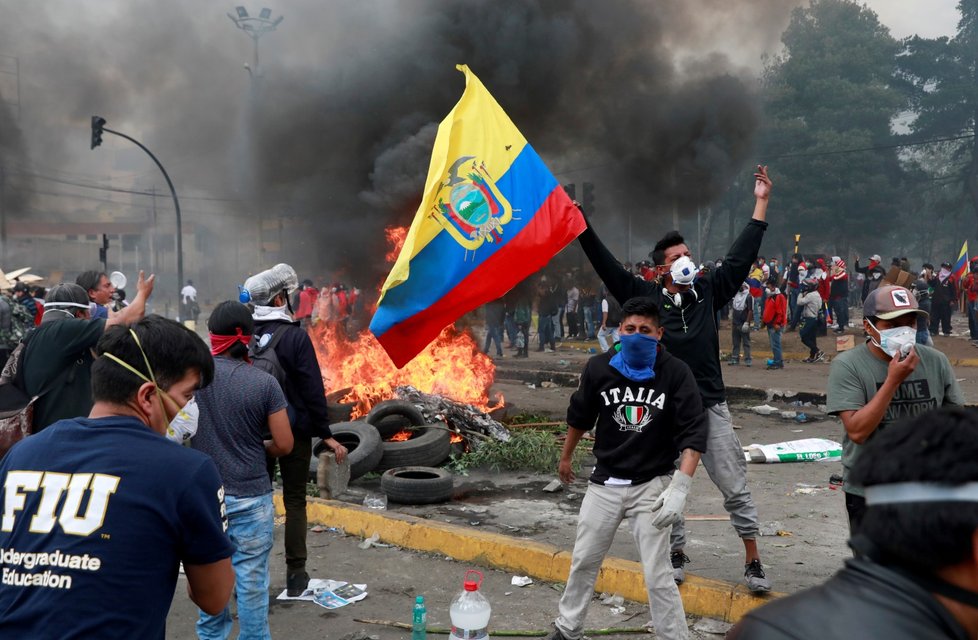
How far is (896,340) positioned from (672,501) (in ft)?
3.98

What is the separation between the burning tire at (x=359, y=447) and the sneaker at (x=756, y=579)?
426 cm

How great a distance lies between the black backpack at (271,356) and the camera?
4875 mm

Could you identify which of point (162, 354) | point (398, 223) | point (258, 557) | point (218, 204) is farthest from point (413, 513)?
point (218, 204)

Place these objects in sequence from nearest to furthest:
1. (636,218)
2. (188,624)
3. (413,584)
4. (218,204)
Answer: (188,624) → (413,584) → (636,218) → (218,204)

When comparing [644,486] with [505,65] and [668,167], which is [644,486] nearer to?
[505,65]

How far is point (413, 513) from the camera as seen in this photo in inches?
283

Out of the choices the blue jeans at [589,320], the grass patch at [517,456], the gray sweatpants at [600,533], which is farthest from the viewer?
the blue jeans at [589,320]

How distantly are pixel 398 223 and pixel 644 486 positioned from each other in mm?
15943

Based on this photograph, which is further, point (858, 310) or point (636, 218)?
point (858, 310)

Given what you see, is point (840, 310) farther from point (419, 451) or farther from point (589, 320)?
point (419, 451)

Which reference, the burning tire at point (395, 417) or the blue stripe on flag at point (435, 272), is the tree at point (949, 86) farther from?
the blue stripe on flag at point (435, 272)

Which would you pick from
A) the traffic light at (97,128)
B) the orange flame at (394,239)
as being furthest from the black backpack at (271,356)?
the traffic light at (97,128)

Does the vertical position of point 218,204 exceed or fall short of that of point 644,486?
it exceeds it

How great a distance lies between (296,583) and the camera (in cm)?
511
